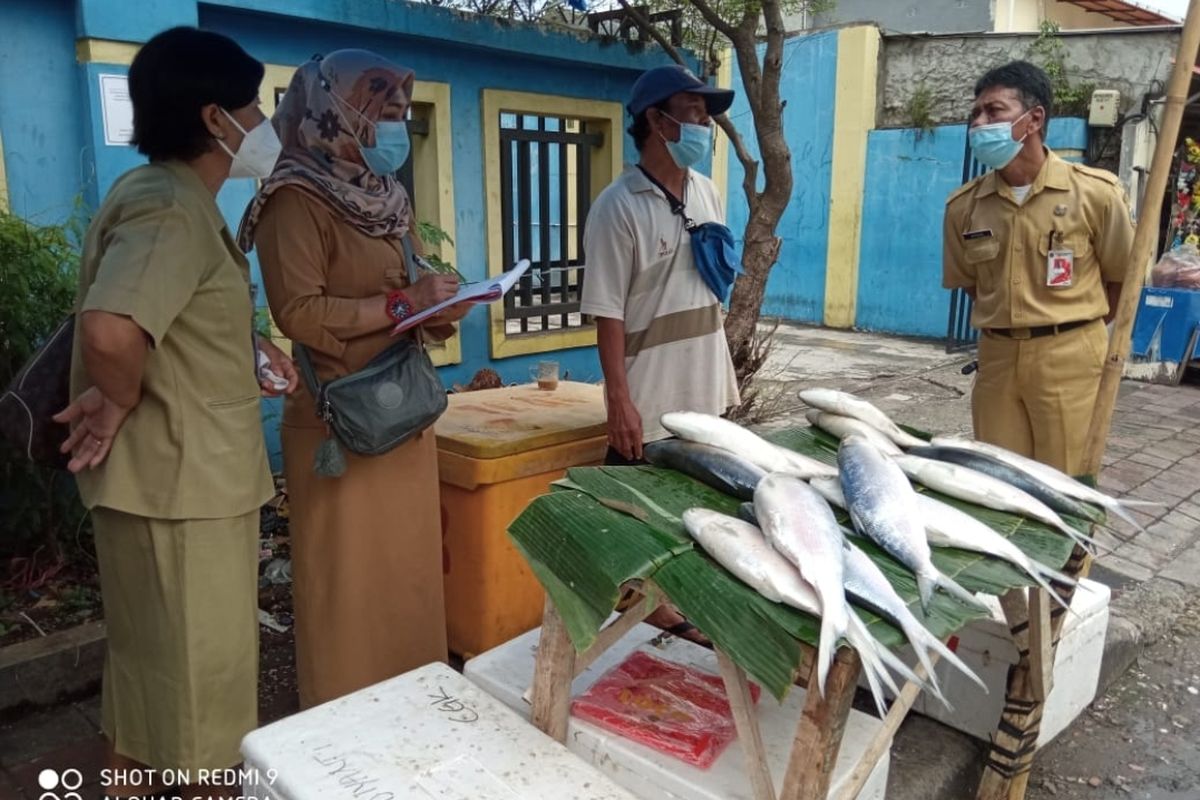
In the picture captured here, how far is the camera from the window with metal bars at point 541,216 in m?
5.98

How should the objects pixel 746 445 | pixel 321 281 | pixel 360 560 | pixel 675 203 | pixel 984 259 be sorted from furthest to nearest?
pixel 984 259, pixel 675 203, pixel 360 560, pixel 321 281, pixel 746 445

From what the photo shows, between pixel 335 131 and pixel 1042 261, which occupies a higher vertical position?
pixel 335 131

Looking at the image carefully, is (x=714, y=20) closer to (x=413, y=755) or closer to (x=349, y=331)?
(x=349, y=331)

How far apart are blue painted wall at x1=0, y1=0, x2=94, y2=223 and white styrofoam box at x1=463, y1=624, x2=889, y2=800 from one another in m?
3.15

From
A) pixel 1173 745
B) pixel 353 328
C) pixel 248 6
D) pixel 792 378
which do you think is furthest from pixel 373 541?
pixel 792 378

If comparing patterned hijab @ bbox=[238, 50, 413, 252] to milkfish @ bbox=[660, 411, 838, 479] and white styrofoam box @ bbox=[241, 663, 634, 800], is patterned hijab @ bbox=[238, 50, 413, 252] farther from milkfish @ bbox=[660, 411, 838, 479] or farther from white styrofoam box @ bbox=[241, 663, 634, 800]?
white styrofoam box @ bbox=[241, 663, 634, 800]

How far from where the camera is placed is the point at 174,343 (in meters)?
2.05

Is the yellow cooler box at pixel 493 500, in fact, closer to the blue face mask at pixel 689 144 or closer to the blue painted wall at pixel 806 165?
the blue face mask at pixel 689 144

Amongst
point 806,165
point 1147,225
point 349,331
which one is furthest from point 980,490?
point 806,165

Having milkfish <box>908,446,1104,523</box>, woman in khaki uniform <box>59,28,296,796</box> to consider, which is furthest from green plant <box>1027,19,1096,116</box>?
woman in khaki uniform <box>59,28,296,796</box>

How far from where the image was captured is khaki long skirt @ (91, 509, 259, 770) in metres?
2.10

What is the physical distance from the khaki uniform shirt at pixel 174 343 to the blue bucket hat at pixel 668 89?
4.60 feet

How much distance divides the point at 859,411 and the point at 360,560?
1.49 m

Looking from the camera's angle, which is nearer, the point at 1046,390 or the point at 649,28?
the point at 1046,390
